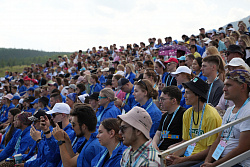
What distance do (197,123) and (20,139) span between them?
5.11 meters

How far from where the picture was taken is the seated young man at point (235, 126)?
309 cm

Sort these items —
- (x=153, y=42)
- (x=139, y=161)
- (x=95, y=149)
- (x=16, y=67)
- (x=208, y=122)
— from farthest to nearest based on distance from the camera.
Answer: (x=16, y=67) < (x=153, y=42) < (x=95, y=149) < (x=208, y=122) < (x=139, y=161)

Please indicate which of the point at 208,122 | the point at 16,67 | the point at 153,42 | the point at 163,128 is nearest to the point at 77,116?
the point at 163,128

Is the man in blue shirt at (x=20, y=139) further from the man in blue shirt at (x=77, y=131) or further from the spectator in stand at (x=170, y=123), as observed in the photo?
the spectator in stand at (x=170, y=123)

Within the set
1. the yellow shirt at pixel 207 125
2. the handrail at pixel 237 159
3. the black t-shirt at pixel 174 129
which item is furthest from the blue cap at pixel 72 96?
the handrail at pixel 237 159

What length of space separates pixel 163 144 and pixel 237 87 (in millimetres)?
1740

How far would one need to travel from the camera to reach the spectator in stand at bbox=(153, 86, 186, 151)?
4512 millimetres

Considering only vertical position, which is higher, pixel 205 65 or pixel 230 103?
pixel 205 65

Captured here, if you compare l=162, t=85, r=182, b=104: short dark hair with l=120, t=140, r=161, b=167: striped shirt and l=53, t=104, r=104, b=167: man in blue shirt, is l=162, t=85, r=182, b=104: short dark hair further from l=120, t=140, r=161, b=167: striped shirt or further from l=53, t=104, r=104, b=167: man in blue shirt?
l=120, t=140, r=161, b=167: striped shirt

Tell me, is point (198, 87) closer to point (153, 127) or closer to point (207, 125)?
point (207, 125)

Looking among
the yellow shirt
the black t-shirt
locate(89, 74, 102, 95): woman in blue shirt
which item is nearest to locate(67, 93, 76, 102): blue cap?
locate(89, 74, 102, 95): woman in blue shirt

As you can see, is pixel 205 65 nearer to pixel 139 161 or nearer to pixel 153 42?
pixel 139 161

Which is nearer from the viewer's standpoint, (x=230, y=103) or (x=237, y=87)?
(x=237, y=87)

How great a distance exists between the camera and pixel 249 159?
10.2ft
